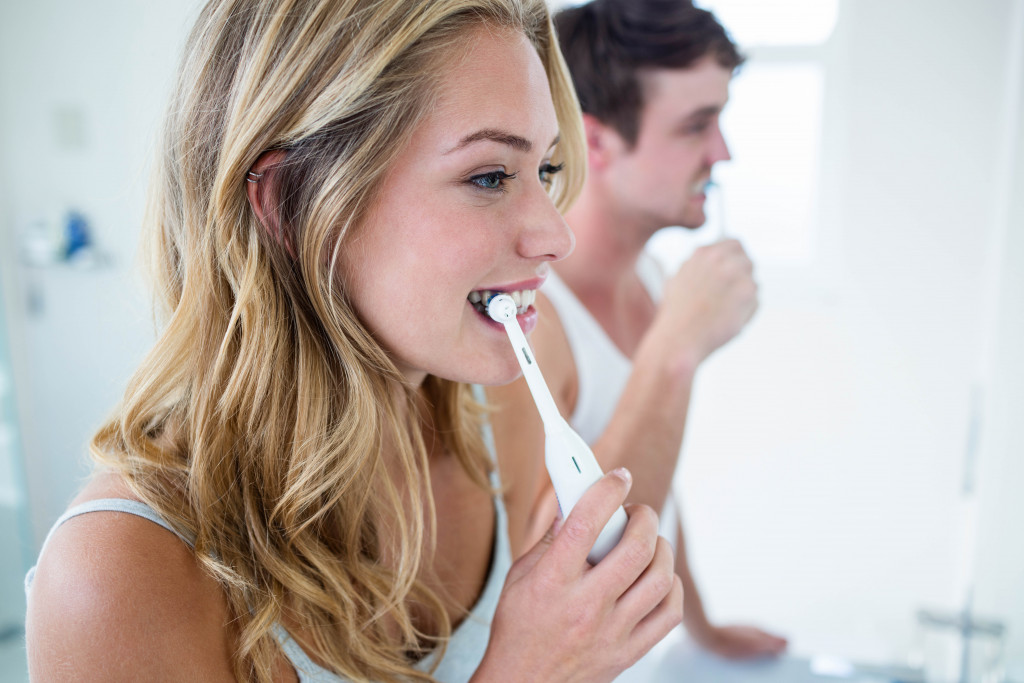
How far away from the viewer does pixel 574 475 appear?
413 millimetres

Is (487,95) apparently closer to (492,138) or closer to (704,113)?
(492,138)

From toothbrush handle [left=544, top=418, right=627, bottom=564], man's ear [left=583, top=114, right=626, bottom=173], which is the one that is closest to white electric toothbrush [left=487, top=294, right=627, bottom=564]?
toothbrush handle [left=544, top=418, right=627, bottom=564]

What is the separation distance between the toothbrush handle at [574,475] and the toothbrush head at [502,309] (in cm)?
8

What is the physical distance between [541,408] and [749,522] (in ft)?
1.77

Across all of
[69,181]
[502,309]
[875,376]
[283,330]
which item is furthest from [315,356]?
[69,181]

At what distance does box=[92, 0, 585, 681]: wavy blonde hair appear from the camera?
401 mm

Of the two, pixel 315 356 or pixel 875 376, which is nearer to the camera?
pixel 315 356

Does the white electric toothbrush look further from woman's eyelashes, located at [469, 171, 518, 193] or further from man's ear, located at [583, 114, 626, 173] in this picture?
man's ear, located at [583, 114, 626, 173]

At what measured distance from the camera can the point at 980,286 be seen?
0.70 meters

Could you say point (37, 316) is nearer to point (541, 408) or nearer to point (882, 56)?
point (541, 408)

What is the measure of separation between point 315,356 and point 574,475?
189mm

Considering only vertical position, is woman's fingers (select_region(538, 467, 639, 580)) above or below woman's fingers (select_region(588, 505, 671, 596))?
above

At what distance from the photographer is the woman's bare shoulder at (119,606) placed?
35cm

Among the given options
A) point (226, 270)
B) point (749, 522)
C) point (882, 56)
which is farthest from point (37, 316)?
point (882, 56)
